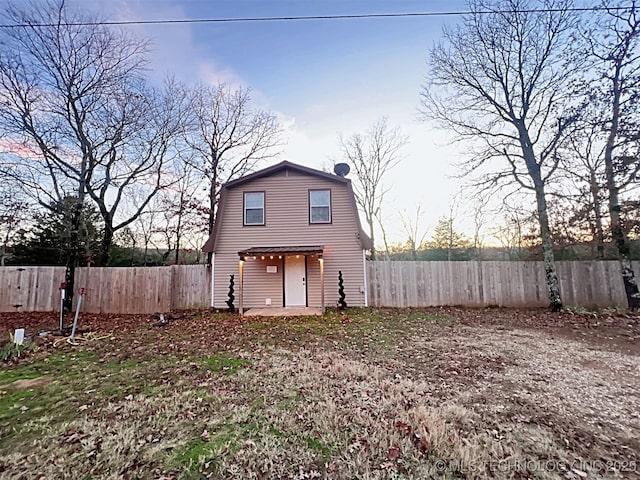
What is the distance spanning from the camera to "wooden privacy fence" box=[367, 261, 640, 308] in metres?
10.2

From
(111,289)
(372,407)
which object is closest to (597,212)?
(372,407)

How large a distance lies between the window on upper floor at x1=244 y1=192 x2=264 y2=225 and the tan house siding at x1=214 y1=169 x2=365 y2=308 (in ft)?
0.61

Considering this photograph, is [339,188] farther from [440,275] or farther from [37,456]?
A: [37,456]

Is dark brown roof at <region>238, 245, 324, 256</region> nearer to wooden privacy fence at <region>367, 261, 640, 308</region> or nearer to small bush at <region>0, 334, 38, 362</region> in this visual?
wooden privacy fence at <region>367, 261, 640, 308</region>

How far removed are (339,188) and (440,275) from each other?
5086mm

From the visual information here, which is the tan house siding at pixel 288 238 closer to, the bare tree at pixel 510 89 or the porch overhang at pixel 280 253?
the porch overhang at pixel 280 253

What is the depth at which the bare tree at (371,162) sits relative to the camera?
67.9ft

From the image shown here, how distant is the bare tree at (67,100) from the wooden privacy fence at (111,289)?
2.24ft

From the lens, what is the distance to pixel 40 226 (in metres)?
11.8

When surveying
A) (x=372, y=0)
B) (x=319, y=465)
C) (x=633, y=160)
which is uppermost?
(x=372, y=0)

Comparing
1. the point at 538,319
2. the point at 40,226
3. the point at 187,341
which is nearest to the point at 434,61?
the point at 538,319

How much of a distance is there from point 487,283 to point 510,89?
23.6ft

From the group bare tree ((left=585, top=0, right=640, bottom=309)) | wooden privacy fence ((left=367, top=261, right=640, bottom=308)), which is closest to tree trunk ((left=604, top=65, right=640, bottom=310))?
bare tree ((left=585, top=0, right=640, bottom=309))

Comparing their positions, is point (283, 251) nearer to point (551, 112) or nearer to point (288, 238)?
point (288, 238)
